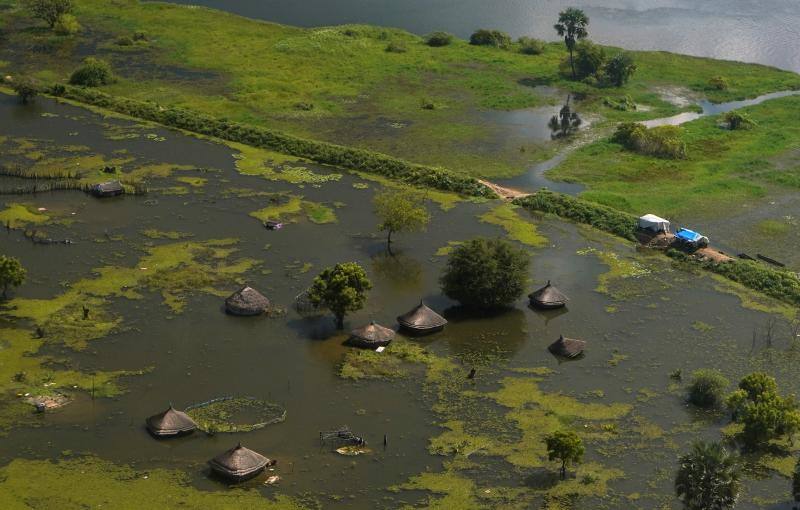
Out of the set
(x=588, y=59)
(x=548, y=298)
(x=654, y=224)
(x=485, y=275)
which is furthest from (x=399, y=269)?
(x=588, y=59)

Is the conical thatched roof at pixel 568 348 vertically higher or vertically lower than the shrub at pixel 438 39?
lower

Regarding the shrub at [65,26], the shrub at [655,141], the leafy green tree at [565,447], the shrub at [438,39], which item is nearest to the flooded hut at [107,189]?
the leafy green tree at [565,447]

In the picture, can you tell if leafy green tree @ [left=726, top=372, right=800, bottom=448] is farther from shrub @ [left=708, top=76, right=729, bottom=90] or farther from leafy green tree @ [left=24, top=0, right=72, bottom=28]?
leafy green tree @ [left=24, top=0, right=72, bottom=28]

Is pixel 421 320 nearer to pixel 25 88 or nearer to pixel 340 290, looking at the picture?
pixel 340 290

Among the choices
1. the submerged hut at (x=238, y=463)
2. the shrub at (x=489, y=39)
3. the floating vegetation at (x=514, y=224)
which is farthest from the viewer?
the shrub at (x=489, y=39)

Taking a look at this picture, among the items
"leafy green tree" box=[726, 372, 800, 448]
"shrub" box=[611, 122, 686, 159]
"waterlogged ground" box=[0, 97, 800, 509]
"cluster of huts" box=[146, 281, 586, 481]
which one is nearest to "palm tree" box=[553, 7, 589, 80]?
"shrub" box=[611, 122, 686, 159]

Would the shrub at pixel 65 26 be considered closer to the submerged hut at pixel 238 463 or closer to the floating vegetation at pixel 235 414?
the floating vegetation at pixel 235 414

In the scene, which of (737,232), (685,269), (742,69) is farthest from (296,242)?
(742,69)
